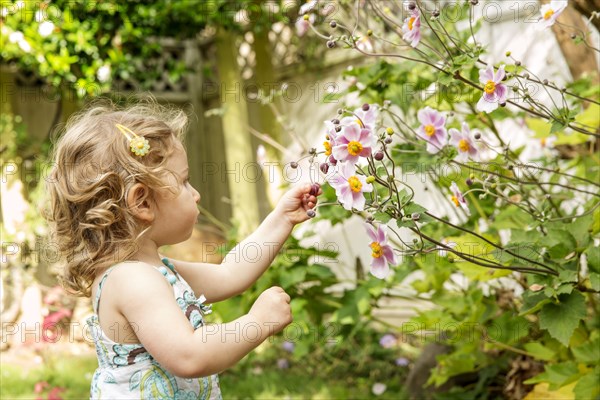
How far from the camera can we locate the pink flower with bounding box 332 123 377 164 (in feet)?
5.21

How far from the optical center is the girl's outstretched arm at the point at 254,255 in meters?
1.88

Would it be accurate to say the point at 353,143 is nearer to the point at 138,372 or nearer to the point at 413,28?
the point at 413,28

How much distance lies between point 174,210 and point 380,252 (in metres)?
0.46

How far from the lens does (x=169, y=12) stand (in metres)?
5.35

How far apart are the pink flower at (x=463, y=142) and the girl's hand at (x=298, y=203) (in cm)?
48

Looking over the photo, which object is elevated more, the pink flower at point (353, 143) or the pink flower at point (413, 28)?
the pink flower at point (413, 28)

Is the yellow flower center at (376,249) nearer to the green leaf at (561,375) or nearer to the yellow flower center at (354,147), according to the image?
the yellow flower center at (354,147)

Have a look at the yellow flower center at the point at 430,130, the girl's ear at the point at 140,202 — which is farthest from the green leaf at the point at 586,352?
the girl's ear at the point at 140,202

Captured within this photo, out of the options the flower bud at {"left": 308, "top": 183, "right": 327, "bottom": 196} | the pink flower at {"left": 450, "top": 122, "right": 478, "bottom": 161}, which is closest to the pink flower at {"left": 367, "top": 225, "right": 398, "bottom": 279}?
the flower bud at {"left": 308, "top": 183, "right": 327, "bottom": 196}

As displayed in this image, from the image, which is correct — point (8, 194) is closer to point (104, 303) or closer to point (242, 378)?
point (242, 378)

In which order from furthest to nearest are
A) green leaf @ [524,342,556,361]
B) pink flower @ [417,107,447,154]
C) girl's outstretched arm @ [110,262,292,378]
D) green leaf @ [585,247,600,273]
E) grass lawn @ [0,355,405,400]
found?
grass lawn @ [0,355,405,400] < green leaf @ [524,342,556,361] < pink flower @ [417,107,447,154] < green leaf @ [585,247,600,273] < girl's outstretched arm @ [110,262,292,378]

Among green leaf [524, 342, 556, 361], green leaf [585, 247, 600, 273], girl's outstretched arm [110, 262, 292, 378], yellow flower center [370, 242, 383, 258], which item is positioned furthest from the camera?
green leaf [524, 342, 556, 361]

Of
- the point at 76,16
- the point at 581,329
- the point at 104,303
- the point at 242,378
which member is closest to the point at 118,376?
the point at 104,303

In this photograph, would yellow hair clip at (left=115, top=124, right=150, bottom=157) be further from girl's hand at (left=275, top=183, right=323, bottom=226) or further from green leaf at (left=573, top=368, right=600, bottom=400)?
green leaf at (left=573, top=368, right=600, bottom=400)
